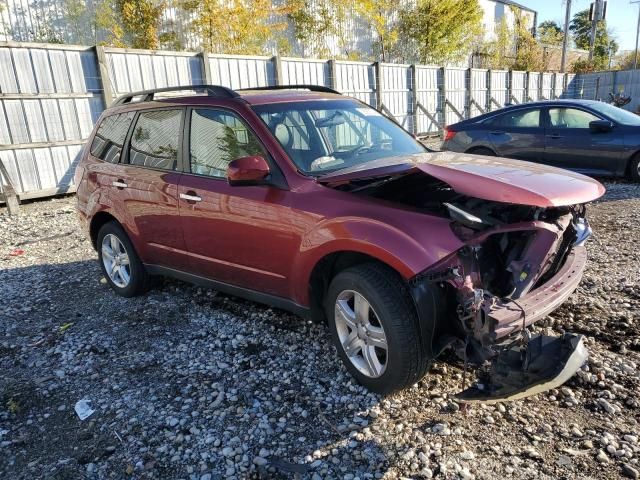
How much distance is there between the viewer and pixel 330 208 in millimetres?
3080

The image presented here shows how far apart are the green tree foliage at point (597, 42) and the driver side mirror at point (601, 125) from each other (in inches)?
1441

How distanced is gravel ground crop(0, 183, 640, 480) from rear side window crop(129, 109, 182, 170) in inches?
53.6

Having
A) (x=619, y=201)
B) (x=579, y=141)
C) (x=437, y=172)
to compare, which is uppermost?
(x=437, y=172)

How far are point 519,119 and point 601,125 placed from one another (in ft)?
4.37

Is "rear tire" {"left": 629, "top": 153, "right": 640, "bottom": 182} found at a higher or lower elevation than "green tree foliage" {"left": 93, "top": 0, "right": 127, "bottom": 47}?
lower

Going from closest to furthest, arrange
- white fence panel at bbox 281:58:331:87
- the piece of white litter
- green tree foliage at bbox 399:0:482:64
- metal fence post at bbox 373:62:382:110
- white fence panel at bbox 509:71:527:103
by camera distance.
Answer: the piece of white litter, white fence panel at bbox 281:58:331:87, metal fence post at bbox 373:62:382:110, white fence panel at bbox 509:71:527:103, green tree foliage at bbox 399:0:482:64

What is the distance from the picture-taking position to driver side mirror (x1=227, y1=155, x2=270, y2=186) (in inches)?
126

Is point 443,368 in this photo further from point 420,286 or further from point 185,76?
point 185,76

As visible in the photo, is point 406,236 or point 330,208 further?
point 330,208

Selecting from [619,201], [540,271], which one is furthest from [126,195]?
[619,201]

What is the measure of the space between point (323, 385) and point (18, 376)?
226 cm

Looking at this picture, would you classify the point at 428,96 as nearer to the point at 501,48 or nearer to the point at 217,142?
the point at 217,142

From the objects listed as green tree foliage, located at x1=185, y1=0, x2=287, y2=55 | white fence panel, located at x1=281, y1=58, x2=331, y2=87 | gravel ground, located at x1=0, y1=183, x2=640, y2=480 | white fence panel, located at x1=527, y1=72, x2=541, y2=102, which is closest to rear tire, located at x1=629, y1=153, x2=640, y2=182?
gravel ground, located at x1=0, y1=183, x2=640, y2=480

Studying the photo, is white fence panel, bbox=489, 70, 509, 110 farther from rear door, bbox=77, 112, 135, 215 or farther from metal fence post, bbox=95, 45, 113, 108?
rear door, bbox=77, 112, 135, 215
